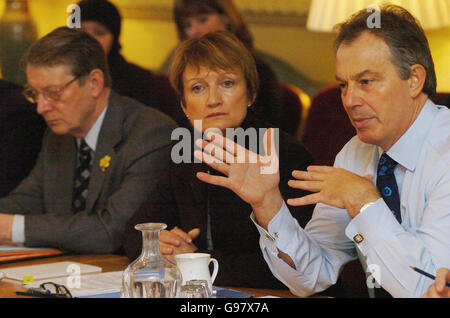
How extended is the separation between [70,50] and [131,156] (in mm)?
425

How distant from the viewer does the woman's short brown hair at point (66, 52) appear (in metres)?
2.41

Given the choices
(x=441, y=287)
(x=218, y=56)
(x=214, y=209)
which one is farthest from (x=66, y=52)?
(x=441, y=287)

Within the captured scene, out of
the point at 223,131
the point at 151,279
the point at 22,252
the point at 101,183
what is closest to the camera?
the point at 151,279

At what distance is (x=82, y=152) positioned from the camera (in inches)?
98.7

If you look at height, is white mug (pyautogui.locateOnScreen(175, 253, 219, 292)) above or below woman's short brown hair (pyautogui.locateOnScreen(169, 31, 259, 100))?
below

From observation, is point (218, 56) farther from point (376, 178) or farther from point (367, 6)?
point (367, 6)

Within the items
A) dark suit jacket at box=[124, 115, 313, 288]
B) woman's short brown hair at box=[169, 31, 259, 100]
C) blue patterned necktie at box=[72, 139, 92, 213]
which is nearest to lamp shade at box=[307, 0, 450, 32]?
woman's short brown hair at box=[169, 31, 259, 100]

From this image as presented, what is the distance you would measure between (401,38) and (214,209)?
0.76 m

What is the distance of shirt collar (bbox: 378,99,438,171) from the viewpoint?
5.34ft

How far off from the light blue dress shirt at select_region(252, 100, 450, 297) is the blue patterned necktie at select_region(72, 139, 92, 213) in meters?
0.94

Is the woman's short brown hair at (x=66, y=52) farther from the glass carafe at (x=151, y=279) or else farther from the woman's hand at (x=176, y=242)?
A: the glass carafe at (x=151, y=279)

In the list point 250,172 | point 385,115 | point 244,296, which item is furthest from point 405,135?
point 244,296

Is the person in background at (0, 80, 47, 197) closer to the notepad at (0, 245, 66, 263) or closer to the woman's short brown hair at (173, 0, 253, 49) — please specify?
the notepad at (0, 245, 66, 263)

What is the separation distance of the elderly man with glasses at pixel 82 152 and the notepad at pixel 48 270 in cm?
27
